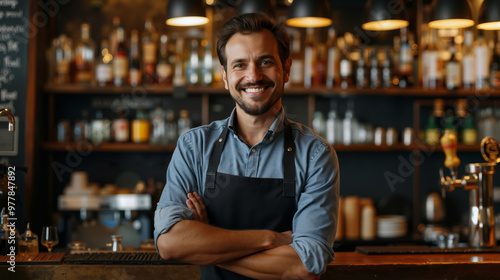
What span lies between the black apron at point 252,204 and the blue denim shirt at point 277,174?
3 cm

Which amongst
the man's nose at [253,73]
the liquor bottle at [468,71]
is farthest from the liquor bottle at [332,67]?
the man's nose at [253,73]

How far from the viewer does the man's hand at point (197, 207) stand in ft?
5.49

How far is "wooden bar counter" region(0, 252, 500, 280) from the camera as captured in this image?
1.93 metres

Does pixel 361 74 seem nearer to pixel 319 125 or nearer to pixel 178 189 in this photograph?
pixel 319 125

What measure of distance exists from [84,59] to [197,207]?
240cm

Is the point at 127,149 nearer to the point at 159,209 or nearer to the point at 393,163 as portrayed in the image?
the point at 393,163

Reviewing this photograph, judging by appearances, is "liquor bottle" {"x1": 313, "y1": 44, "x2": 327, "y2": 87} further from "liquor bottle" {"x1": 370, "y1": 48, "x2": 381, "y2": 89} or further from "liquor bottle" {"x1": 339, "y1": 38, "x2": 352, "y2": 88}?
"liquor bottle" {"x1": 370, "y1": 48, "x2": 381, "y2": 89}

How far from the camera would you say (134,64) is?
3832mm

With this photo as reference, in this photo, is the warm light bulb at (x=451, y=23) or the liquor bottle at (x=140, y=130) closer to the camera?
the warm light bulb at (x=451, y=23)

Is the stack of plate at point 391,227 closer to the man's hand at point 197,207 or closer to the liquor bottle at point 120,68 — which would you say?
the liquor bottle at point 120,68

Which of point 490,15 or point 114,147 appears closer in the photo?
point 490,15

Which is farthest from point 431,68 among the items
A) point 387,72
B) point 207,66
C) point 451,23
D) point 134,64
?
point 134,64

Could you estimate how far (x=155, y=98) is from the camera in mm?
4023

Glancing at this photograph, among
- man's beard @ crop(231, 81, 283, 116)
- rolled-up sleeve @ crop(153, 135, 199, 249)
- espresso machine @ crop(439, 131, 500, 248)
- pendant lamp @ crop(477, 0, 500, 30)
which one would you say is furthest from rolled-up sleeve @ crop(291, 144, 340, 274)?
pendant lamp @ crop(477, 0, 500, 30)
